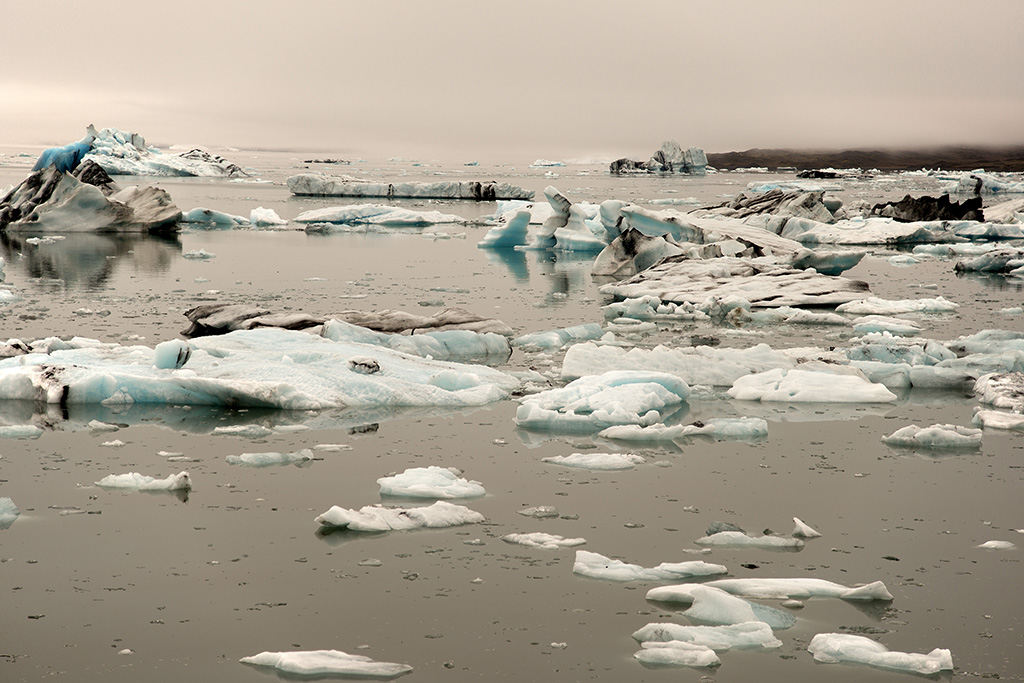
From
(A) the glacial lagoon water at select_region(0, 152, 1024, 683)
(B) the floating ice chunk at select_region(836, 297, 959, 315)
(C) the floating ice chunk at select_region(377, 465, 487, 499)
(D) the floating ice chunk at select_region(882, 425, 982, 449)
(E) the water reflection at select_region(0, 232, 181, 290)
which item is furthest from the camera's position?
(E) the water reflection at select_region(0, 232, 181, 290)

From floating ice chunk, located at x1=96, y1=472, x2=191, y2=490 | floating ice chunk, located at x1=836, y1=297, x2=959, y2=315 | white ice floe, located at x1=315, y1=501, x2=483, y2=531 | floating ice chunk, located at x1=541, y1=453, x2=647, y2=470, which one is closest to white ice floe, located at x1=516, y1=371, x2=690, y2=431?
floating ice chunk, located at x1=541, y1=453, x2=647, y2=470

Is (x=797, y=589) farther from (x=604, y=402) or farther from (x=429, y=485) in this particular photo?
(x=604, y=402)

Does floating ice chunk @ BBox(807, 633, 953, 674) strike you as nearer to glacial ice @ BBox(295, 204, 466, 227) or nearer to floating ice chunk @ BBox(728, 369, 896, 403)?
floating ice chunk @ BBox(728, 369, 896, 403)

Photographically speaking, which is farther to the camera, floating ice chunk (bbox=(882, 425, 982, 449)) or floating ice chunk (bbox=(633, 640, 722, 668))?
floating ice chunk (bbox=(882, 425, 982, 449))

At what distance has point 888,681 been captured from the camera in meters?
2.53

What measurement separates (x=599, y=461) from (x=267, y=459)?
146 centimetres

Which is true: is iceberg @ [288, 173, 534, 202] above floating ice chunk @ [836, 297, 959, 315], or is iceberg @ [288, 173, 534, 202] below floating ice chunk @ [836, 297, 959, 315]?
above

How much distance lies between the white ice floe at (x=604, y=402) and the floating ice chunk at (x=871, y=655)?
8.01ft

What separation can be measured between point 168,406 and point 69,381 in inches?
21.7

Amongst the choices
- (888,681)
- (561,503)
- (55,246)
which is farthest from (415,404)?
(55,246)

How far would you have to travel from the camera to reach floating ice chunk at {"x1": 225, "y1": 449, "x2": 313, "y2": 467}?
4.32 meters

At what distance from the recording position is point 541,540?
3.45m

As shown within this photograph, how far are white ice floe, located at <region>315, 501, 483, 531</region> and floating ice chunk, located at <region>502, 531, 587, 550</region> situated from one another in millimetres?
228

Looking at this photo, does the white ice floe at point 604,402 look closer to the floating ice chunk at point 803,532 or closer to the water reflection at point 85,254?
the floating ice chunk at point 803,532
